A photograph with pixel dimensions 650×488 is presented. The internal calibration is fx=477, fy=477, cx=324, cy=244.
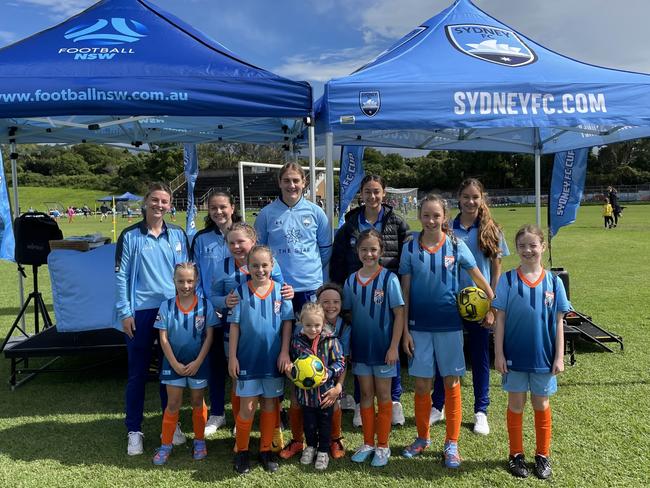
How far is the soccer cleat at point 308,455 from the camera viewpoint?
3107 mm

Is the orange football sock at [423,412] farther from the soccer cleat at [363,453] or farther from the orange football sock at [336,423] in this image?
the orange football sock at [336,423]

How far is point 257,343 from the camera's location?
9.87 feet

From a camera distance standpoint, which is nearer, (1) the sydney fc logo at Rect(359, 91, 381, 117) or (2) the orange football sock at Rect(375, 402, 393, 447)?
(2) the orange football sock at Rect(375, 402, 393, 447)

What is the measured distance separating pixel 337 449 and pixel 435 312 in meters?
1.13

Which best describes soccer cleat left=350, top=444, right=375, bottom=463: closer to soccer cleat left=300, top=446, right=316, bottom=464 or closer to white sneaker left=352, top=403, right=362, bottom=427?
soccer cleat left=300, top=446, right=316, bottom=464

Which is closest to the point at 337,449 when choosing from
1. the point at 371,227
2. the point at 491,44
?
the point at 371,227

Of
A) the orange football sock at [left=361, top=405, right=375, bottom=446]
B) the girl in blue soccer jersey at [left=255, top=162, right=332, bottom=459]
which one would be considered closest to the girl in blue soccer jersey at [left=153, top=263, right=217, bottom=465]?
the girl in blue soccer jersey at [left=255, top=162, right=332, bottom=459]

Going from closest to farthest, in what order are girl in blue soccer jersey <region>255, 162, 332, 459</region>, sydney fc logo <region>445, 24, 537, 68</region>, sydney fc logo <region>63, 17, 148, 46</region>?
girl in blue soccer jersey <region>255, 162, 332, 459</region>
sydney fc logo <region>63, 17, 148, 46</region>
sydney fc logo <region>445, 24, 537, 68</region>

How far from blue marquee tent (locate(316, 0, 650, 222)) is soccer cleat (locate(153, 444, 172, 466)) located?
228 centimetres

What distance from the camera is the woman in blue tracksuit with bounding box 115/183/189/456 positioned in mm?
3334

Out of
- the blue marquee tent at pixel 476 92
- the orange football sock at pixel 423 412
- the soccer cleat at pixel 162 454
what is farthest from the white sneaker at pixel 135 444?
the blue marquee tent at pixel 476 92

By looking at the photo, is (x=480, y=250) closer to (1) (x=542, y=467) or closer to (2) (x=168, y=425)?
(1) (x=542, y=467)

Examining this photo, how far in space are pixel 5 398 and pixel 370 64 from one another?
450 centimetres

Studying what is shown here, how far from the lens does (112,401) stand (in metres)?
4.32
